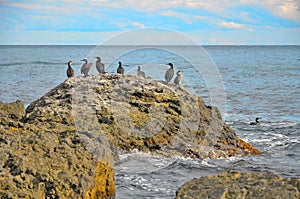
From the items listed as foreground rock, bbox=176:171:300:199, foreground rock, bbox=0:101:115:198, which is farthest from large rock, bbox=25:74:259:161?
foreground rock, bbox=176:171:300:199

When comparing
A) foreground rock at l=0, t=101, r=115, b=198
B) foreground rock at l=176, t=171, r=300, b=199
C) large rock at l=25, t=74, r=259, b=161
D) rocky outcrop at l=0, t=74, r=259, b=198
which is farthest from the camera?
large rock at l=25, t=74, r=259, b=161

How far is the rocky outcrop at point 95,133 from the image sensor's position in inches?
237

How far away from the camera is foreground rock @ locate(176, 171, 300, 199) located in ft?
15.6

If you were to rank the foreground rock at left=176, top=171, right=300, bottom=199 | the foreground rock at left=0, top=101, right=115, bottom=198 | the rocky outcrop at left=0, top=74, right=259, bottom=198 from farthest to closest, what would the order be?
the rocky outcrop at left=0, top=74, right=259, bottom=198, the foreground rock at left=0, top=101, right=115, bottom=198, the foreground rock at left=176, top=171, right=300, bottom=199

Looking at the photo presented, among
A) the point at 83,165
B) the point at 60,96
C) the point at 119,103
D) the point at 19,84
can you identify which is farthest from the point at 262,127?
the point at 19,84

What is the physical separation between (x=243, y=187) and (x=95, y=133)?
12.3 ft

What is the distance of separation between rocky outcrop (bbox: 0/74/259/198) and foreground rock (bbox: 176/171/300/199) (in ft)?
6.41

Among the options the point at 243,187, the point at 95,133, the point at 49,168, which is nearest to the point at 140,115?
the point at 95,133

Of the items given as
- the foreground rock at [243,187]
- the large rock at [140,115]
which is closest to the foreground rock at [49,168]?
the foreground rock at [243,187]

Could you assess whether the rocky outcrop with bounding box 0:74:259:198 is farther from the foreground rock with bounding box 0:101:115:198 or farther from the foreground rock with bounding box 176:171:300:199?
the foreground rock with bounding box 176:171:300:199

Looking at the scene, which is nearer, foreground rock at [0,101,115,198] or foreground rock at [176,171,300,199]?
foreground rock at [176,171,300,199]

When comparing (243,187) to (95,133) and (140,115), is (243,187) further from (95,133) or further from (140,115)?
(140,115)

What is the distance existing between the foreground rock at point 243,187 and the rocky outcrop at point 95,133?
195 centimetres

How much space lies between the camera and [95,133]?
7.91 metres
